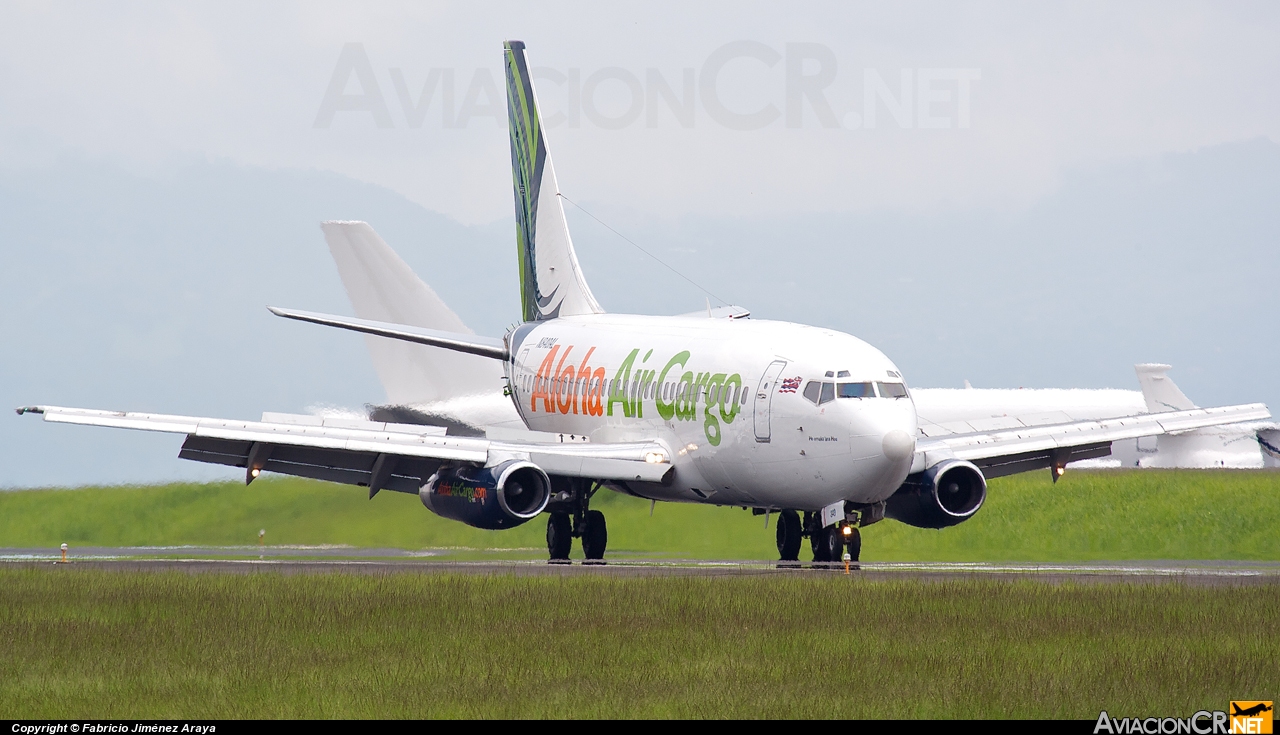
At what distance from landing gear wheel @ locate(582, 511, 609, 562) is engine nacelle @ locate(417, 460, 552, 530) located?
12.7ft

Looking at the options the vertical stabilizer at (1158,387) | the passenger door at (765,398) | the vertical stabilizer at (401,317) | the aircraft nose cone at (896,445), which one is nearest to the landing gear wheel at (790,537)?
the passenger door at (765,398)

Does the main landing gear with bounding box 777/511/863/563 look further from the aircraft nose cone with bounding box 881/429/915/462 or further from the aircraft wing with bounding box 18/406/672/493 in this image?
the aircraft wing with bounding box 18/406/672/493

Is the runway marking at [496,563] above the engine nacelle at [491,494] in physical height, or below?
below

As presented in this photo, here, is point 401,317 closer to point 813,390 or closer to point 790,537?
point 790,537

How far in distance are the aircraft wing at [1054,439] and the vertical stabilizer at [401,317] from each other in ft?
85.4

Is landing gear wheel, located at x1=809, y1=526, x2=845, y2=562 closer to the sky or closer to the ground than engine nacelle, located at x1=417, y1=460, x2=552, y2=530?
closer to the ground

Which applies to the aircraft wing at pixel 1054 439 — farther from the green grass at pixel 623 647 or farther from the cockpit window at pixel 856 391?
the green grass at pixel 623 647

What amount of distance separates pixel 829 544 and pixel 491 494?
22.2 ft

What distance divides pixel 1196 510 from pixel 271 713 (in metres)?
38.2

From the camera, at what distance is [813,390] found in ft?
109

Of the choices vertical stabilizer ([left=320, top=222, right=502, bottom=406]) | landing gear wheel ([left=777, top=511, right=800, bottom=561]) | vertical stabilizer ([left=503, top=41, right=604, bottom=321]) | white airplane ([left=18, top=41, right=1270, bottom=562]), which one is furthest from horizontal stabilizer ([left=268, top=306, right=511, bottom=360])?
vertical stabilizer ([left=320, top=222, right=502, bottom=406])

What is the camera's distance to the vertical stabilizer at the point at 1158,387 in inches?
3369

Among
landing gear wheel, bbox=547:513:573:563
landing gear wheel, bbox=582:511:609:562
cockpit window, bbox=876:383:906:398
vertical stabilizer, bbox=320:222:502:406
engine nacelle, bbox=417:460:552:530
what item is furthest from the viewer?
vertical stabilizer, bbox=320:222:502:406

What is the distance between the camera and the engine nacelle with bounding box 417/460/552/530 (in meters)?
35.4
